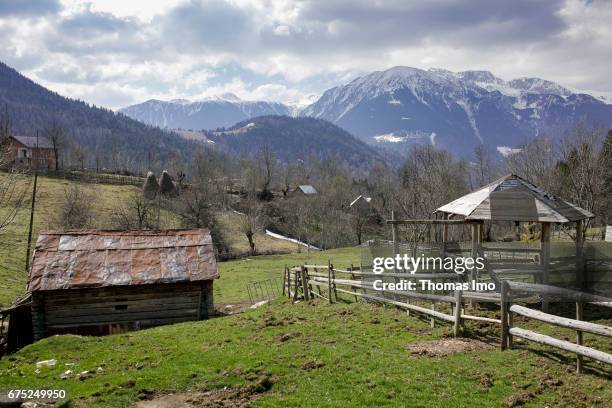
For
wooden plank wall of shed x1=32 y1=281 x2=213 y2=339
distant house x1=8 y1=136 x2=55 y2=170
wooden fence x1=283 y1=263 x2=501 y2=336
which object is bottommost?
wooden plank wall of shed x1=32 y1=281 x2=213 y2=339

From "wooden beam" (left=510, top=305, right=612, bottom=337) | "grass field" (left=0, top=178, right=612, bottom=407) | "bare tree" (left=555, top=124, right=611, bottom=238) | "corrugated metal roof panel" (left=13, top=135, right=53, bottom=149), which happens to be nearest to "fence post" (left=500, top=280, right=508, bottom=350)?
"wooden beam" (left=510, top=305, right=612, bottom=337)

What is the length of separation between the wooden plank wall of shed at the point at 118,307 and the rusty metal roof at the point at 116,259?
48 centimetres

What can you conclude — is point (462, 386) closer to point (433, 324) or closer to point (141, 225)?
point (433, 324)

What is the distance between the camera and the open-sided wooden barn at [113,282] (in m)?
20.6

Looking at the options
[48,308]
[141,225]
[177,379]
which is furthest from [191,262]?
[141,225]

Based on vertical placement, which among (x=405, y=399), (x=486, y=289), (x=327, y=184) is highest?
(x=327, y=184)

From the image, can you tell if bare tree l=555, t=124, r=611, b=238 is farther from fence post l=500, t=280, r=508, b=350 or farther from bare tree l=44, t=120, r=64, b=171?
bare tree l=44, t=120, r=64, b=171

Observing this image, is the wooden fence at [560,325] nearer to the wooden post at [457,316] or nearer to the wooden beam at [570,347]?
the wooden beam at [570,347]

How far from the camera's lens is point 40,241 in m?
22.4

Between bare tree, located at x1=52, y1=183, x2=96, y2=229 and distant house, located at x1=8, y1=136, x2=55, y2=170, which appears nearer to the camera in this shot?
bare tree, located at x1=52, y1=183, x2=96, y2=229

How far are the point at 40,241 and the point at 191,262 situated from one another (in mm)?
7634

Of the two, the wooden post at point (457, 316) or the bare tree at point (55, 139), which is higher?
the bare tree at point (55, 139)

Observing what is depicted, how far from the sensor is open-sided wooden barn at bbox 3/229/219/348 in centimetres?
2056

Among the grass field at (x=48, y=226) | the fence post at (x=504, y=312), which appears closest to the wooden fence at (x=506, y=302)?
the fence post at (x=504, y=312)
